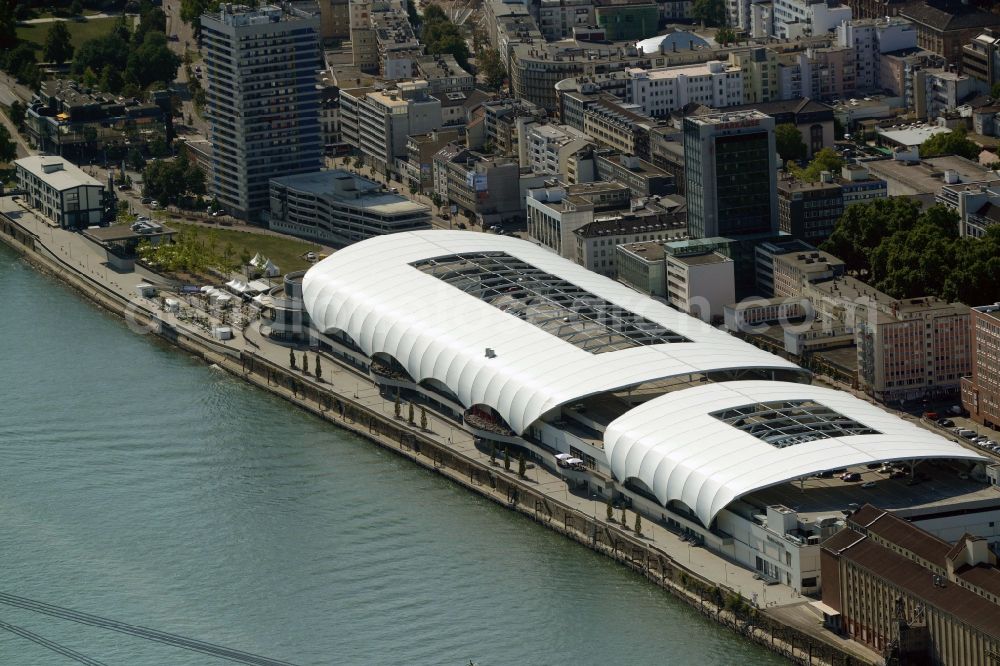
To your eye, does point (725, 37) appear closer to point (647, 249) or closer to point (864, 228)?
point (864, 228)

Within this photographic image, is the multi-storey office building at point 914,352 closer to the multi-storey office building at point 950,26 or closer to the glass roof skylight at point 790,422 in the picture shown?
the glass roof skylight at point 790,422

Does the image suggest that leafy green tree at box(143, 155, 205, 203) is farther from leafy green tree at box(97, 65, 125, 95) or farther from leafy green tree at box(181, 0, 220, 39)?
leafy green tree at box(181, 0, 220, 39)

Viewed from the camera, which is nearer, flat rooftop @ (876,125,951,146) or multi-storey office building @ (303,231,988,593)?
multi-storey office building @ (303,231,988,593)

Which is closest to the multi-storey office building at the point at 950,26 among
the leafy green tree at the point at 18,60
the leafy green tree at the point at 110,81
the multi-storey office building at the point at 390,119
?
the multi-storey office building at the point at 390,119

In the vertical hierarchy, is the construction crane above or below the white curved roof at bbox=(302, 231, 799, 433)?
below

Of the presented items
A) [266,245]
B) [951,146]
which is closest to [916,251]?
[951,146]

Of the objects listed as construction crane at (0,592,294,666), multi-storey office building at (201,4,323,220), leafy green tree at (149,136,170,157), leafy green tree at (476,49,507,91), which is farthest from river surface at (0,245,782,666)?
leafy green tree at (476,49,507,91)
